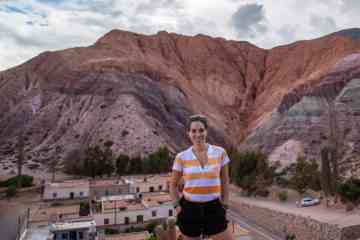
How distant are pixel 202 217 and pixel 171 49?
300 ft

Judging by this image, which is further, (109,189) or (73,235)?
(109,189)

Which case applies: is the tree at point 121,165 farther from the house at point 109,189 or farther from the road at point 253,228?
the road at point 253,228

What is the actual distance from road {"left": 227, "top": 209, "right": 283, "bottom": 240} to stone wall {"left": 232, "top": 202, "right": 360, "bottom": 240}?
0.38m

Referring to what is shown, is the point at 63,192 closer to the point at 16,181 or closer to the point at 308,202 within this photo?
the point at 16,181

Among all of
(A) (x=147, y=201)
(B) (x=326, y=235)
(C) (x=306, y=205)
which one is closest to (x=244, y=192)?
(C) (x=306, y=205)

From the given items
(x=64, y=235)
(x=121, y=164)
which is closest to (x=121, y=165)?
(x=121, y=164)

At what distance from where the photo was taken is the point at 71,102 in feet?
210

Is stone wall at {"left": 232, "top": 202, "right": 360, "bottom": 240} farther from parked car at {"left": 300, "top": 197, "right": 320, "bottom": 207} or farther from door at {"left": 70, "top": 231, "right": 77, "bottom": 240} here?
door at {"left": 70, "top": 231, "right": 77, "bottom": 240}

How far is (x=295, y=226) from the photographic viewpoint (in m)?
24.8

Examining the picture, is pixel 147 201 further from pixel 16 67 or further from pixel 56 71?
pixel 16 67

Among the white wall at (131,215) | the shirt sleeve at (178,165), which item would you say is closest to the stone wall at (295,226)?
the white wall at (131,215)

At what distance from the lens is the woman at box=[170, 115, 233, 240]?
3846 mm

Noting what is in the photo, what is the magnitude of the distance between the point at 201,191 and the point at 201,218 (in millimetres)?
282

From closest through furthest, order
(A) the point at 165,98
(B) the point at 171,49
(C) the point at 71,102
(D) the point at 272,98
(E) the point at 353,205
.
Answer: (E) the point at 353,205 → (C) the point at 71,102 → (A) the point at 165,98 → (D) the point at 272,98 → (B) the point at 171,49
